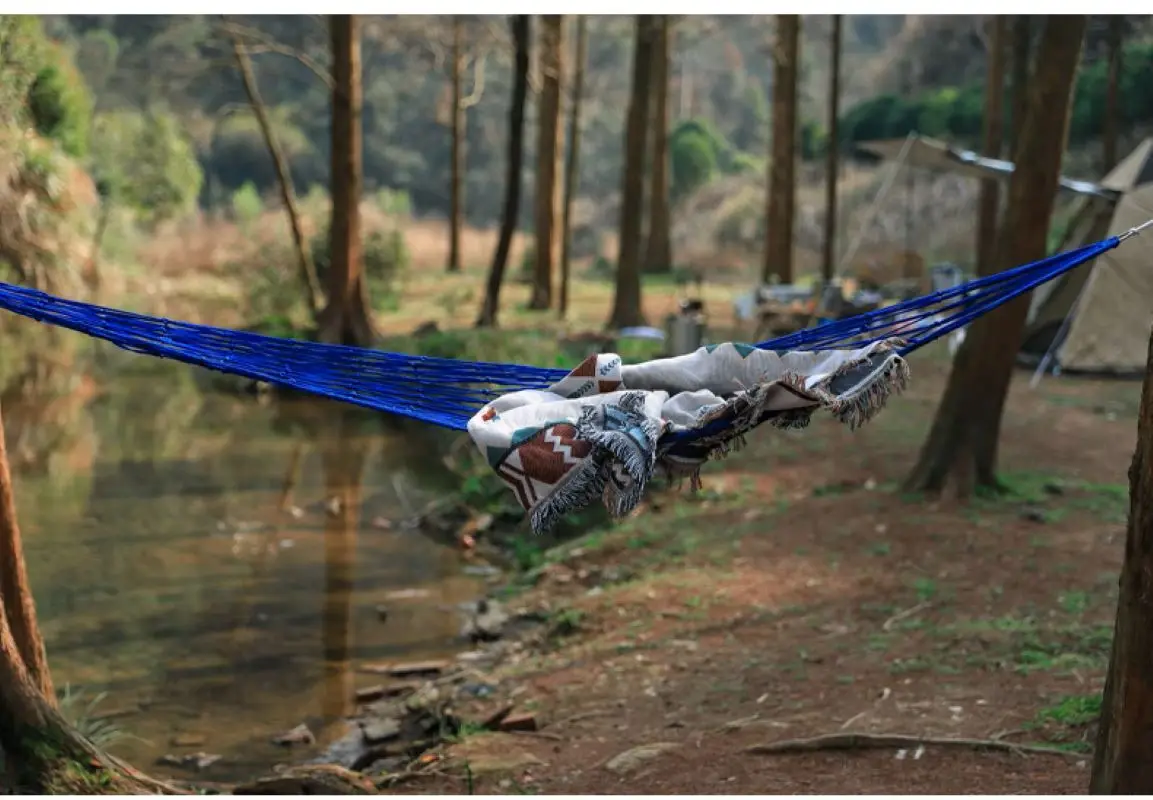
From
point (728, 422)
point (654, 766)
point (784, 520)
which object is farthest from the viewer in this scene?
point (784, 520)

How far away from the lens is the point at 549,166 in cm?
1330

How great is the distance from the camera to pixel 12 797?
2781mm

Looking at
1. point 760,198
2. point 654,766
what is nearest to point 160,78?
point 760,198

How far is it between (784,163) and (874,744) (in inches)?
390

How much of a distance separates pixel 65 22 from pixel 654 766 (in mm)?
26157

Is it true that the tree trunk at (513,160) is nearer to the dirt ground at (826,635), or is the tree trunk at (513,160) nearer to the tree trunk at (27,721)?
the dirt ground at (826,635)

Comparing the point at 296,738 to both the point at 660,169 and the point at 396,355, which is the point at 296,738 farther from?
the point at 660,169

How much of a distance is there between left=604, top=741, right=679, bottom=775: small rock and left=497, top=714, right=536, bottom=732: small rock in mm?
403

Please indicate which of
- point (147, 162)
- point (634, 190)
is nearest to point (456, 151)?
point (147, 162)

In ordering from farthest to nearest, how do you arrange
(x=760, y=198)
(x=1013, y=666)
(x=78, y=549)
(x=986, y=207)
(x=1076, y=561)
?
(x=760, y=198) → (x=986, y=207) → (x=78, y=549) → (x=1076, y=561) → (x=1013, y=666)

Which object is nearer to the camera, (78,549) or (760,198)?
(78,549)

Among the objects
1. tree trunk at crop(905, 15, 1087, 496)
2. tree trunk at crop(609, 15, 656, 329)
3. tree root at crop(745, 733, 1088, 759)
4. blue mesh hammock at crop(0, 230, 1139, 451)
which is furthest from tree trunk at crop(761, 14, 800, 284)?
blue mesh hammock at crop(0, 230, 1139, 451)

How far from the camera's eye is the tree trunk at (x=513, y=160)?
10445mm

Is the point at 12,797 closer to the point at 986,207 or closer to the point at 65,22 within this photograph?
the point at 986,207
